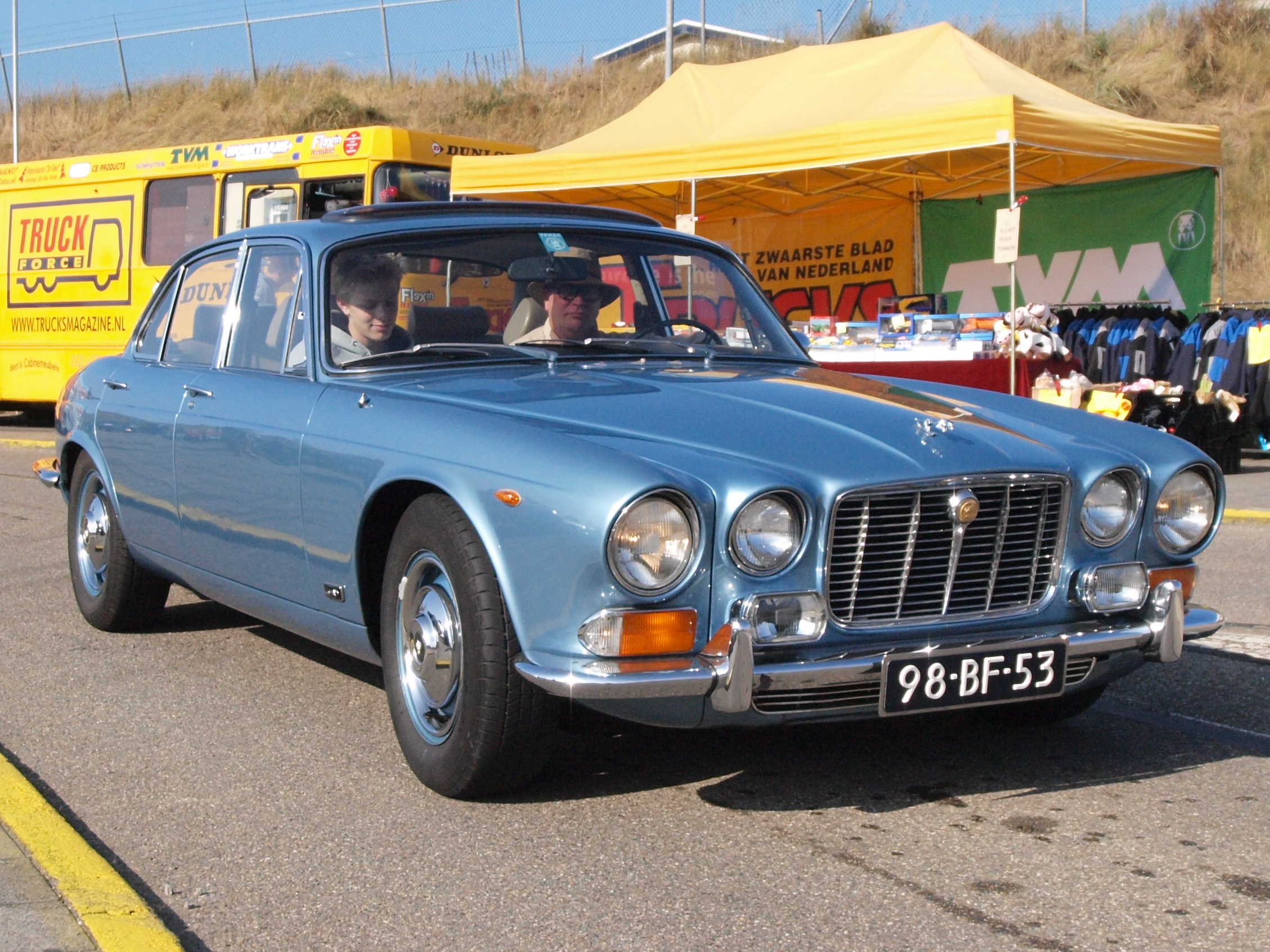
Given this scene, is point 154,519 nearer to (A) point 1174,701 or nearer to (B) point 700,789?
A: (B) point 700,789

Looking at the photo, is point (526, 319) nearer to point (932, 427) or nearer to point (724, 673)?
point (932, 427)

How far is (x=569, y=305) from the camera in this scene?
15.5 feet

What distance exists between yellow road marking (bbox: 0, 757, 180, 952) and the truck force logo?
13010mm

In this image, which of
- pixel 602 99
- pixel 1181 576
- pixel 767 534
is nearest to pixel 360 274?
pixel 767 534

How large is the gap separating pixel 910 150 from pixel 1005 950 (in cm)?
941

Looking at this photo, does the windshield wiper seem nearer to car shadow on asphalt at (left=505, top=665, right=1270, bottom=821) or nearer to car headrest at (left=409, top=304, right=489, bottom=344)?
car headrest at (left=409, top=304, right=489, bottom=344)

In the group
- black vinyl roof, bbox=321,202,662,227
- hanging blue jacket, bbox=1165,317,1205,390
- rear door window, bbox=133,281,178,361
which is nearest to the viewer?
black vinyl roof, bbox=321,202,662,227

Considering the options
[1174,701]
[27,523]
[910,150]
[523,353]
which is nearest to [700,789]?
[523,353]

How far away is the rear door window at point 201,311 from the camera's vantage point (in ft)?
17.2

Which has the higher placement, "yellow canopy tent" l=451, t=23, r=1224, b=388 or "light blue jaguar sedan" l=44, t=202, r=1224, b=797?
"yellow canopy tent" l=451, t=23, r=1224, b=388

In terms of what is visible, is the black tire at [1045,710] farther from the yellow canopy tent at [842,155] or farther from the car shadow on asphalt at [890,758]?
the yellow canopy tent at [842,155]

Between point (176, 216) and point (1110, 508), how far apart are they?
521 inches

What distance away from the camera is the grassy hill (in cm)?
2461

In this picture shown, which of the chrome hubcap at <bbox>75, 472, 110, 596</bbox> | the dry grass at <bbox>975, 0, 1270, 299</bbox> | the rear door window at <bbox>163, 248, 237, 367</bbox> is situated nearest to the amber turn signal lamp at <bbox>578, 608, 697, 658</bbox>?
the rear door window at <bbox>163, 248, 237, 367</bbox>
